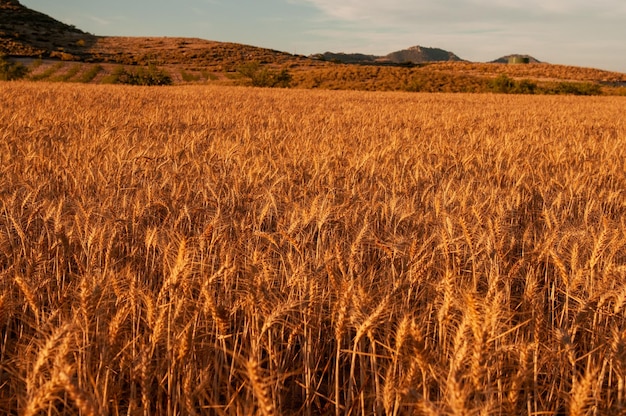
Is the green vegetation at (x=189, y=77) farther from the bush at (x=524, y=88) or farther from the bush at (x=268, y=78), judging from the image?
the bush at (x=524, y=88)

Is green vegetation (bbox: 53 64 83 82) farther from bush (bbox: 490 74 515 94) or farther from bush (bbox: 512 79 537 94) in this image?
bush (bbox: 512 79 537 94)

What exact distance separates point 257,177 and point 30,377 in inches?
89.7

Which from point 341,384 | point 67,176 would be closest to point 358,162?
point 67,176

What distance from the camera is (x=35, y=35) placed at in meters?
63.8

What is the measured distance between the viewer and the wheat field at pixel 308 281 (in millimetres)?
1121

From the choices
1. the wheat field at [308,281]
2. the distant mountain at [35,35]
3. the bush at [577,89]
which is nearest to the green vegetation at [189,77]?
the distant mountain at [35,35]

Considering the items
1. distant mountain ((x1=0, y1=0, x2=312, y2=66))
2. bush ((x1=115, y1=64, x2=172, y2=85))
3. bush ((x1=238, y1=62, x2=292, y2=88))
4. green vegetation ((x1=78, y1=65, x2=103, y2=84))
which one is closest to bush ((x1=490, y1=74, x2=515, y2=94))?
bush ((x1=238, y1=62, x2=292, y2=88))

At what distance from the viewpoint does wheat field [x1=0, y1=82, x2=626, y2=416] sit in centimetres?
112

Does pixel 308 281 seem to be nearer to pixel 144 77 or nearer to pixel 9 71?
pixel 9 71

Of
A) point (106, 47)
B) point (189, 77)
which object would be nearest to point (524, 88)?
point (189, 77)

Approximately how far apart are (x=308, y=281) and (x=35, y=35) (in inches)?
2920

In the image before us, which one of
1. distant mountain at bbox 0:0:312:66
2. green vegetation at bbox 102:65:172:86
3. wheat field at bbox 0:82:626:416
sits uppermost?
distant mountain at bbox 0:0:312:66

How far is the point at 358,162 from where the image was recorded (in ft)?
12.6

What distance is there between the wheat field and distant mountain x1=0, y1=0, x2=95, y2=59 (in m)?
50.8
